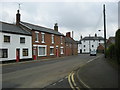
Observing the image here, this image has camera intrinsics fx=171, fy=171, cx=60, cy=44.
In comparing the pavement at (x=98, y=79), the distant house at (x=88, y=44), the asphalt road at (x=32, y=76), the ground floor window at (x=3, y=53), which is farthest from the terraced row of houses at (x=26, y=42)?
the distant house at (x=88, y=44)

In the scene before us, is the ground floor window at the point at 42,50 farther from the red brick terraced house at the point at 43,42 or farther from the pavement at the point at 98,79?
the pavement at the point at 98,79

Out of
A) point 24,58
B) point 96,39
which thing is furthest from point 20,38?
point 96,39

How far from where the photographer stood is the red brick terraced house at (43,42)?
34.2 meters

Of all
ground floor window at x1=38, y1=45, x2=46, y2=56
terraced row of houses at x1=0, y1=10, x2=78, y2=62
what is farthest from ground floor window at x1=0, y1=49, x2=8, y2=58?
ground floor window at x1=38, y1=45, x2=46, y2=56

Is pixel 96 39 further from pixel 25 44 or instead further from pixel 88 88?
pixel 88 88

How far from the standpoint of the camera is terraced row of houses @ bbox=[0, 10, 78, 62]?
26.5 meters

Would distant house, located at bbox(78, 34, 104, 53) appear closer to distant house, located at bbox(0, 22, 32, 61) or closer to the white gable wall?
distant house, located at bbox(0, 22, 32, 61)

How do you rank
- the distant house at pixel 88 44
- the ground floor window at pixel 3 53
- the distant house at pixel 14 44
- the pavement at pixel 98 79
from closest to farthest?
1. the pavement at pixel 98 79
2. the ground floor window at pixel 3 53
3. the distant house at pixel 14 44
4. the distant house at pixel 88 44

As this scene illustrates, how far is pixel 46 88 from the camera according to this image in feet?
28.1

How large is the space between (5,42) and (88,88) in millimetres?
20920

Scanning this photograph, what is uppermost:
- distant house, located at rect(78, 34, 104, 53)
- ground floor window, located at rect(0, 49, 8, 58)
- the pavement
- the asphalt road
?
distant house, located at rect(78, 34, 104, 53)

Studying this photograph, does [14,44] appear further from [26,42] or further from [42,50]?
[42,50]

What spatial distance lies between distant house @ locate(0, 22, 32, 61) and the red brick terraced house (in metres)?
1.67

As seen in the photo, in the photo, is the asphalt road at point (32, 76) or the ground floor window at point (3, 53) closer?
the asphalt road at point (32, 76)
